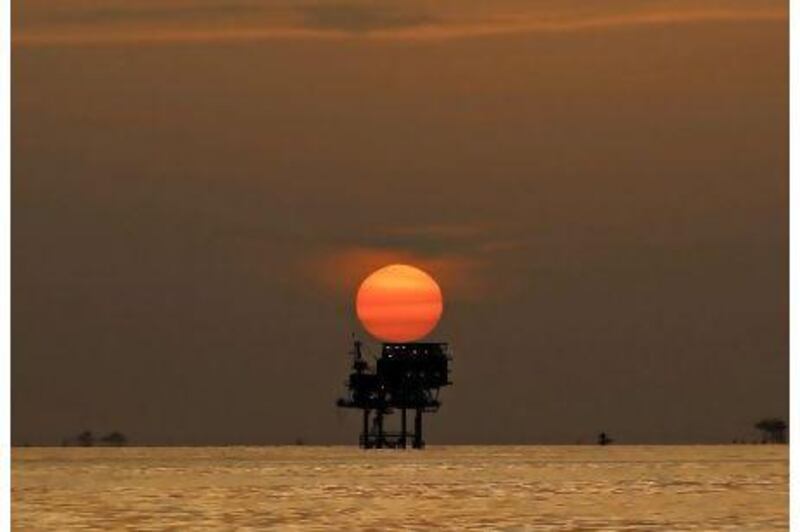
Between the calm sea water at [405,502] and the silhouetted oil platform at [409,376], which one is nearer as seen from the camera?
the calm sea water at [405,502]

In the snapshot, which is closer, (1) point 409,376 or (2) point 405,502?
(2) point 405,502

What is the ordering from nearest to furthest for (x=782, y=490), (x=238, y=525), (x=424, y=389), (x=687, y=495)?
(x=238, y=525)
(x=687, y=495)
(x=782, y=490)
(x=424, y=389)

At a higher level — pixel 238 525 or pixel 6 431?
pixel 6 431

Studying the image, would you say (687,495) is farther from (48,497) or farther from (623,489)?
(48,497)

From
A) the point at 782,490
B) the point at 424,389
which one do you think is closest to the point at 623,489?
the point at 782,490

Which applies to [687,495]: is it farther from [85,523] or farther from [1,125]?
[1,125]

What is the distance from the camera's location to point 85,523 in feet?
227

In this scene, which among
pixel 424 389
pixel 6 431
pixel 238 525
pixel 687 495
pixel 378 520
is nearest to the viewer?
pixel 6 431

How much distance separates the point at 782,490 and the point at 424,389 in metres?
87.8

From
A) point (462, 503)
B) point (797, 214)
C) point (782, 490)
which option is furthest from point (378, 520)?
point (797, 214)

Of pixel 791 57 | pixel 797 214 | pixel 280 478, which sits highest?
pixel 791 57

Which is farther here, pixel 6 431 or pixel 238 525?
pixel 238 525

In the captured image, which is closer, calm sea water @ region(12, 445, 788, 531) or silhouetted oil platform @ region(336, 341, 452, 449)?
calm sea water @ region(12, 445, 788, 531)

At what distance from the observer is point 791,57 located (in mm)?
23234
